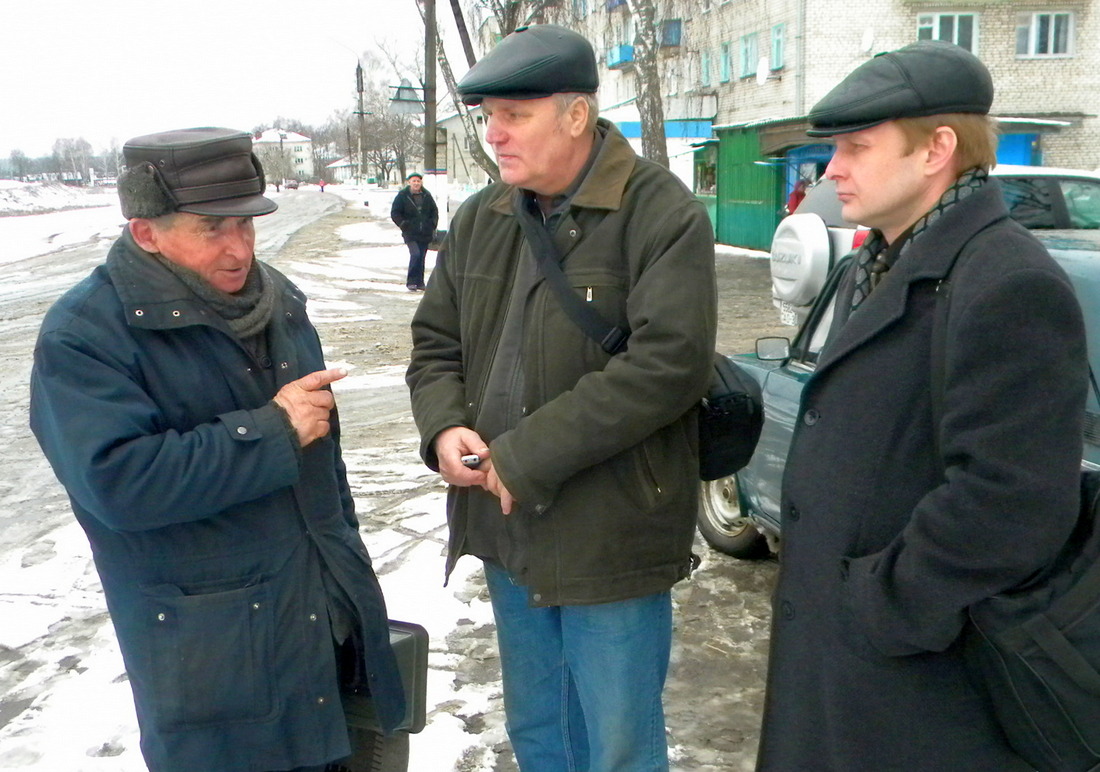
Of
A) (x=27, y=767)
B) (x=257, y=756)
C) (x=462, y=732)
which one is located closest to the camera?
(x=257, y=756)

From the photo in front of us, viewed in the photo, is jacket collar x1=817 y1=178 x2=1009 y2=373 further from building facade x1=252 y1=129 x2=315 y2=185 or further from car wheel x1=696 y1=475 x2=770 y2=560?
building facade x1=252 y1=129 x2=315 y2=185

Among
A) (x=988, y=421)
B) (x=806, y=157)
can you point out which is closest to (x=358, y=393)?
(x=988, y=421)

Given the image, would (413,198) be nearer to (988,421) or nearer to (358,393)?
(358,393)

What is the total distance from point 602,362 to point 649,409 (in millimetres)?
179

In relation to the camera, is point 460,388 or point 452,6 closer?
point 460,388

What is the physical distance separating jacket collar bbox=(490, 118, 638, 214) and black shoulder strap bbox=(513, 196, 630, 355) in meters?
0.11

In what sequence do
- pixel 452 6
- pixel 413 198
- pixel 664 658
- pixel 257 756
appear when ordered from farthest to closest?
pixel 452 6 → pixel 413 198 → pixel 664 658 → pixel 257 756

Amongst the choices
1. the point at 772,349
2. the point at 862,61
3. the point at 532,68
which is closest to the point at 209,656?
the point at 532,68

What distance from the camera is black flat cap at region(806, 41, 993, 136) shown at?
1.74 metres

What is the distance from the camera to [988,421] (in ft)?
5.16

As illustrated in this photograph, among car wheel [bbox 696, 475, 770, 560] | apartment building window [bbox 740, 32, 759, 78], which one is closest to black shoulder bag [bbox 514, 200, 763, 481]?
car wheel [bbox 696, 475, 770, 560]

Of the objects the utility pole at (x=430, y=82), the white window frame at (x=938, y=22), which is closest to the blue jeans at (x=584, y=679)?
the utility pole at (x=430, y=82)

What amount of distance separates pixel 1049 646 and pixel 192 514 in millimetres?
1481

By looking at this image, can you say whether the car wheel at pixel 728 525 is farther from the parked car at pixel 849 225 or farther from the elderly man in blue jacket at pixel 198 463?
the elderly man in blue jacket at pixel 198 463
